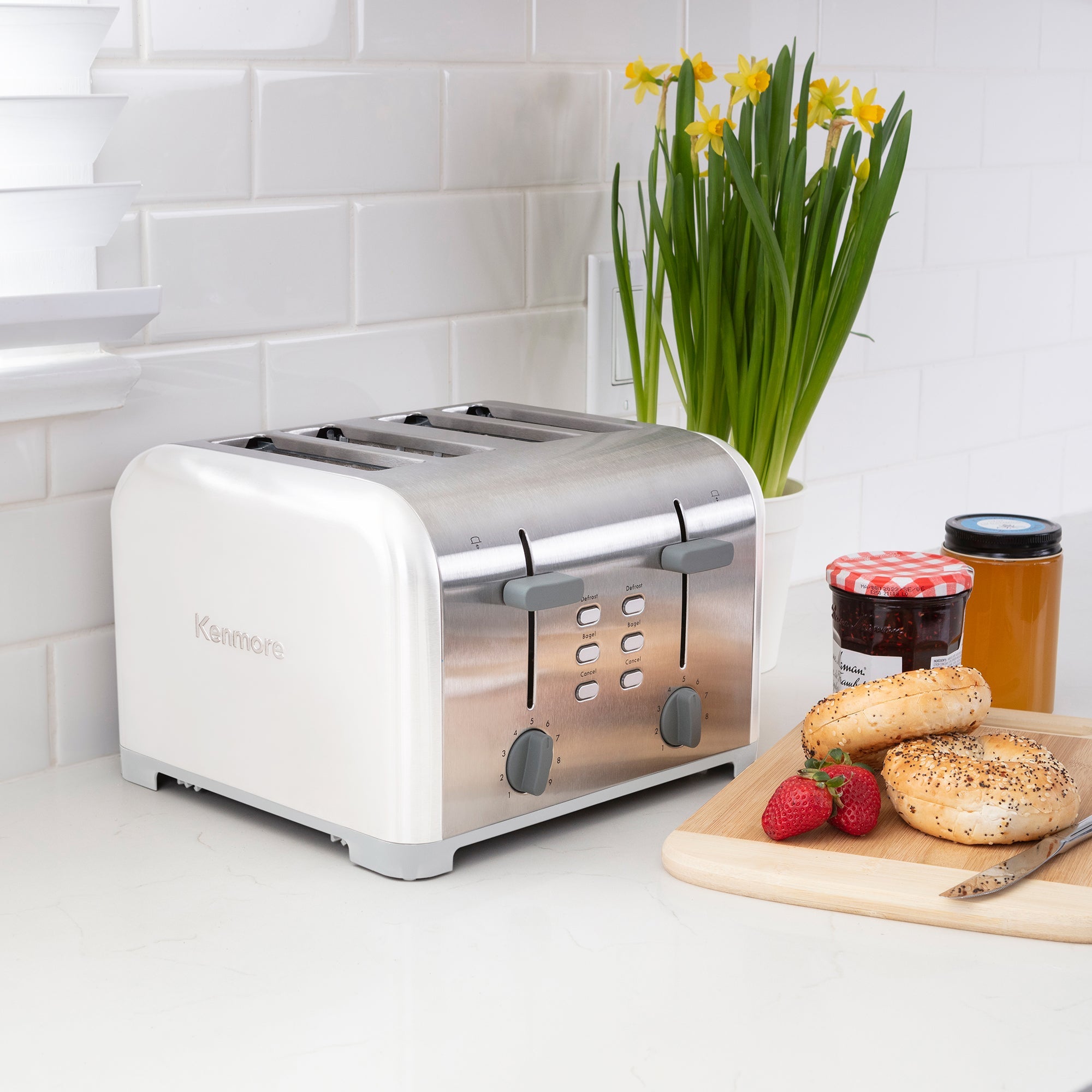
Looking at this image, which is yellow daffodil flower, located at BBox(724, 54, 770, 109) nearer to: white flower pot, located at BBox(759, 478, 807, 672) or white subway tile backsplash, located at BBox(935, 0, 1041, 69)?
white flower pot, located at BBox(759, 478, 807, 672)

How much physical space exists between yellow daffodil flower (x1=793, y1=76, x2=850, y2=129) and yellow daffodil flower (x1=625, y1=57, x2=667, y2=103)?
0.43ft

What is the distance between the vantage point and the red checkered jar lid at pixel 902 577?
100 centimetres

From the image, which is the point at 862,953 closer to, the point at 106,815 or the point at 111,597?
the point at 106,815

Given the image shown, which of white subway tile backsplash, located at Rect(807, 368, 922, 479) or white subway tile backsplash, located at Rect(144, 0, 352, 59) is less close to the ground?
white subway tile backsplash, located at Rect(144, 0, 352, 59)

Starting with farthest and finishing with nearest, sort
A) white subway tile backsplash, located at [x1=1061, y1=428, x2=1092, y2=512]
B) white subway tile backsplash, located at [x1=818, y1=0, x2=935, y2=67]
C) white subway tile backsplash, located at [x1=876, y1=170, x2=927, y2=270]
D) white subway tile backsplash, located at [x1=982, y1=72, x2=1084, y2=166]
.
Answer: white subway tile backsplash, located at [x1=1061, y1=428, x2=1092, y2=512], white subway tile backsplash, located at [x1=982, y1=72, x2=1084, y2=166], white subway tile backsplash, located at [x1=876, y1=170, x2=927, y2=270], white subway tile backsplash, located at [x1=818, y1=0, x2=935, y2=67]

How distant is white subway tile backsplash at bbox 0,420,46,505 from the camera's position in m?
1.01

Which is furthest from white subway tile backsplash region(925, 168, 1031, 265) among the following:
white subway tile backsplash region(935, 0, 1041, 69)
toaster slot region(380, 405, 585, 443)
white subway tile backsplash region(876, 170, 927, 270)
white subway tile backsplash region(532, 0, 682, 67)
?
toaster slot region(380, 405, 585, 443)

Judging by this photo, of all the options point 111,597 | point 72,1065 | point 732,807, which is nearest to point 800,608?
point 732,807

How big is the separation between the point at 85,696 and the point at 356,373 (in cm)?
33

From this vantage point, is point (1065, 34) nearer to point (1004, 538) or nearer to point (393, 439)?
point (1004, 538)

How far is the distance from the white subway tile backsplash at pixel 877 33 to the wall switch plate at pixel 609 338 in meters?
0.37

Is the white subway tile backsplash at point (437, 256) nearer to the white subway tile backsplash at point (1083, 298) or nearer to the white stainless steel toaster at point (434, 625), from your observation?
the white stainless steel toaster at point (434, 625)

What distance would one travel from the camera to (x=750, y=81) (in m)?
1.16

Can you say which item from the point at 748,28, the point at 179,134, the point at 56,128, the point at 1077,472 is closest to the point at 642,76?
the point at 748,28
